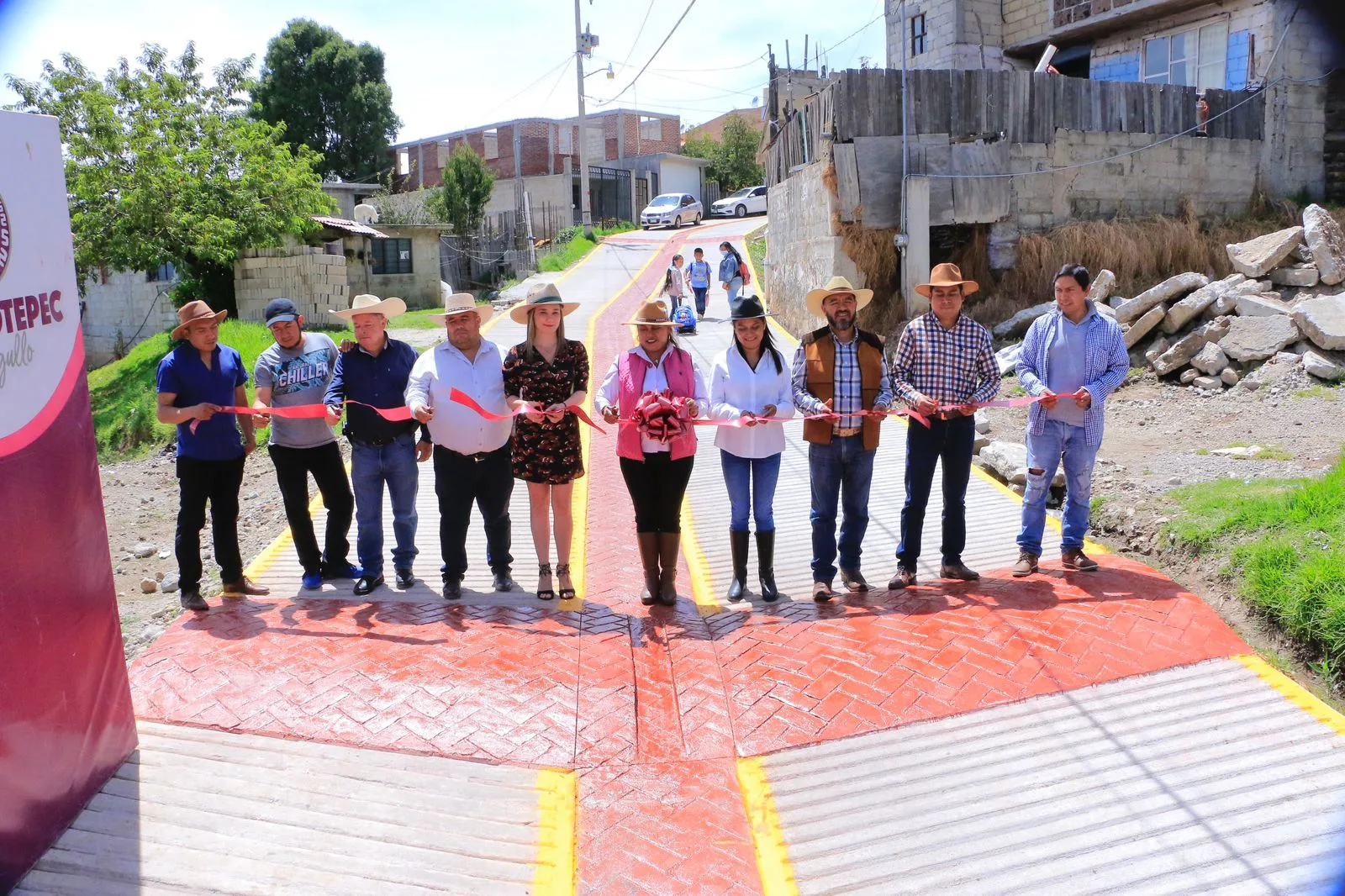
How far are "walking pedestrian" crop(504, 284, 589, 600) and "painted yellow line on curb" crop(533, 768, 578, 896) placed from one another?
202 centimetres

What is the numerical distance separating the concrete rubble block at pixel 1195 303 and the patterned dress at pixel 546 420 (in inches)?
396

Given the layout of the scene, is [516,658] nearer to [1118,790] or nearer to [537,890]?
[537,890]

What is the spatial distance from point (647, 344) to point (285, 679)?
2.73 metres

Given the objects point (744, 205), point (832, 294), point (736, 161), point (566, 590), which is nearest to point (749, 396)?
point (832, 294)

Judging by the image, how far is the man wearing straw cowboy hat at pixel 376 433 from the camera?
608cm

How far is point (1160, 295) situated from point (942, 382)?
28.8 ft

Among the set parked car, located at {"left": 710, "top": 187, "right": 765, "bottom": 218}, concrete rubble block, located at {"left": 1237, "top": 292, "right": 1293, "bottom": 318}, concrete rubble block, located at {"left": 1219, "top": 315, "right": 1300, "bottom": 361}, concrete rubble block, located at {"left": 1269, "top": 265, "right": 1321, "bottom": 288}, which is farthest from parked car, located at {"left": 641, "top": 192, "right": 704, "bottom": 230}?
concrete rubble block, located at {"left": 1219, "top": 315, "right": 1300, "bottom": 361}

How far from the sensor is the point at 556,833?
161 inches

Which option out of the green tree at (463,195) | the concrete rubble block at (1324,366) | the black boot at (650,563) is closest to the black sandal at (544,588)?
the black boot at (650,563)

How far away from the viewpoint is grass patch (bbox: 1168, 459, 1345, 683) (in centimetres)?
526

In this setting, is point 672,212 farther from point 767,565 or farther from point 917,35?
point 767,565

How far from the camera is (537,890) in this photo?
371 centimetres

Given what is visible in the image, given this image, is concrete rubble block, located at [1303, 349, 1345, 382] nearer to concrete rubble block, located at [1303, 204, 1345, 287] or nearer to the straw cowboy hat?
concrete rubble block, located at [1303, 204, 1345, 287]

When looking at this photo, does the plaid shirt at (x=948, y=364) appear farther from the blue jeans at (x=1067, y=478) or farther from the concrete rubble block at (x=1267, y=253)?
the concrete rubble block at (x=1267, y=253)
